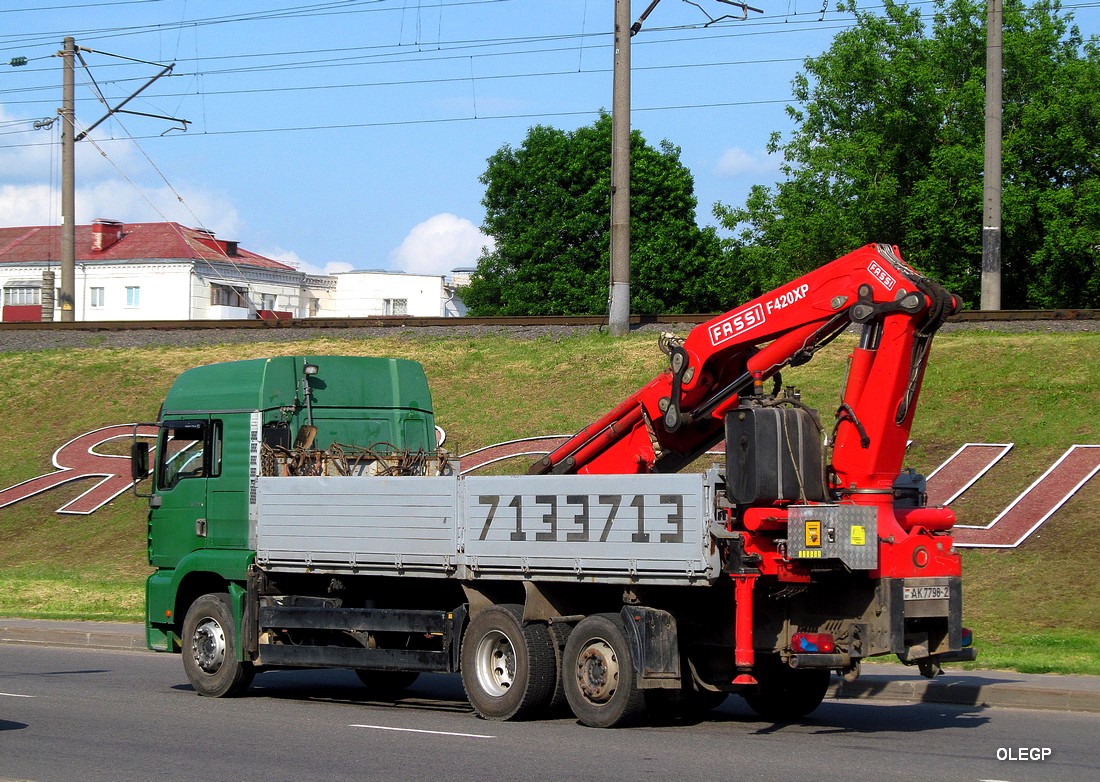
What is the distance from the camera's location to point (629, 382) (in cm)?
3077

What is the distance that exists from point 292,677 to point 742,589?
25.6ft

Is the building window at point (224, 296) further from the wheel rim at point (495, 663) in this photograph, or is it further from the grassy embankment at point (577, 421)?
the wheel rim at point (495, 663)

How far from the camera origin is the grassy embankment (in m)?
19.3

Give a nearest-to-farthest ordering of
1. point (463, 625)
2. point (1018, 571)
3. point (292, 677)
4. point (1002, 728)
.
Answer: point (1002, 728) < point (463, 625) < point (292, 677) < point (1018, 571)

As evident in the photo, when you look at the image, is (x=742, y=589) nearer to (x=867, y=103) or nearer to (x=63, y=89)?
(x=63, y=89)

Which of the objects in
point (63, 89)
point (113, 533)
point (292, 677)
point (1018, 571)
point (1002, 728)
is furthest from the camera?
point (63, 89)

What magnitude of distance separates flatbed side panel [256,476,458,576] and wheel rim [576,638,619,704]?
1636 mm

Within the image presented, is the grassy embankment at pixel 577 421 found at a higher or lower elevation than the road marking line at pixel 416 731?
higher

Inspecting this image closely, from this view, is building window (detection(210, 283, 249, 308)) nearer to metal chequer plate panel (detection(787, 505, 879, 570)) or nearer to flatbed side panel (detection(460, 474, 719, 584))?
flatbed side panel (detection(460, 474, 719, 584))

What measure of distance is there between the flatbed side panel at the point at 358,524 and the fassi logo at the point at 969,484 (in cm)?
1072

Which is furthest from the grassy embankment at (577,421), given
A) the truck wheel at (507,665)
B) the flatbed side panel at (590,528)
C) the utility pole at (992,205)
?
the truck wheel at (507,665)

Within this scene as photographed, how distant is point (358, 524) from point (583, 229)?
5256 centimetres

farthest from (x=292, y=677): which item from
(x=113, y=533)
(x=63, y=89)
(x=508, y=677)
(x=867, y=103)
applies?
(x=867, y=103)

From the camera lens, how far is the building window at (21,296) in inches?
3396
